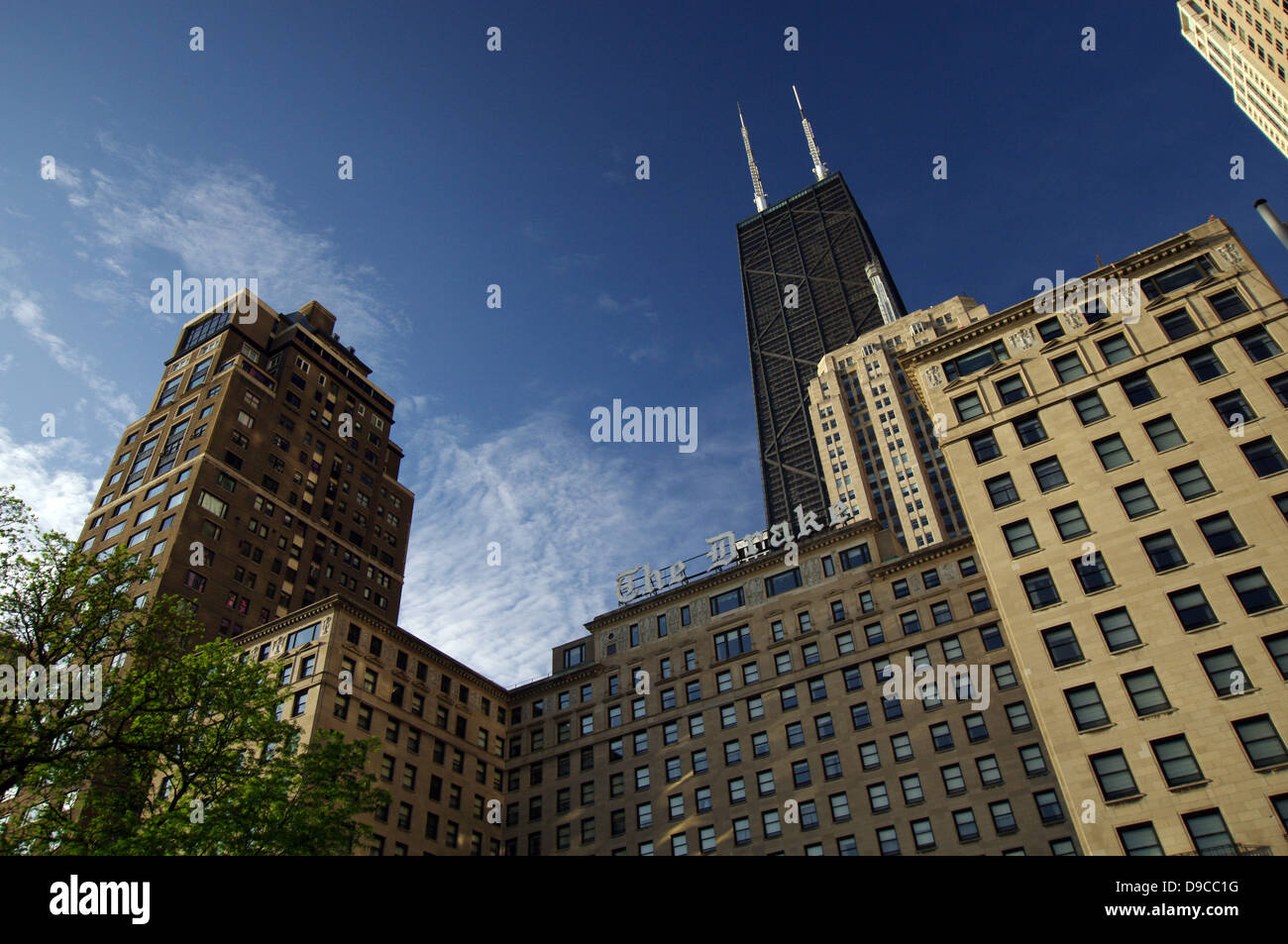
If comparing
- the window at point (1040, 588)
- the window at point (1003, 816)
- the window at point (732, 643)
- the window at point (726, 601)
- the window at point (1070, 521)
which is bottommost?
the window at point (1003, 816)

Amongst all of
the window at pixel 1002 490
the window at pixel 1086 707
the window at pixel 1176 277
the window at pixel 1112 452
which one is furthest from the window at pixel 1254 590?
the window at pixel 1176 277

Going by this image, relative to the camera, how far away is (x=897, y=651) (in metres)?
65.3

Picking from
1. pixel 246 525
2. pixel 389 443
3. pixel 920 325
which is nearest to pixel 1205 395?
pixel 246 525

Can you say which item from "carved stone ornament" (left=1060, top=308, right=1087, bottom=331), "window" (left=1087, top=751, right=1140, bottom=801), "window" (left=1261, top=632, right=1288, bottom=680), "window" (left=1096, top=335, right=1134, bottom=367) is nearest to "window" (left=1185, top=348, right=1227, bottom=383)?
"window" (left=1096, top=335, right=1134, bottom=367)

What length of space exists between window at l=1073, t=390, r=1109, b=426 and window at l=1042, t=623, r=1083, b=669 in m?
12.5

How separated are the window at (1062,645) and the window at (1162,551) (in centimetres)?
511

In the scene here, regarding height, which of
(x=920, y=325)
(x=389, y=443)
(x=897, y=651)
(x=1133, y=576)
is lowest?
A: (x=1133, y=576)

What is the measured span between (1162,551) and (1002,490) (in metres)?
8.85

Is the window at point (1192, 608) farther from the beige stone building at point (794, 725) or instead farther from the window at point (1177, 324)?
the window at point (1177, 324)

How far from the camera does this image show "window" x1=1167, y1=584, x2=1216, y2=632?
128 ft

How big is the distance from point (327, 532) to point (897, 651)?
2783 inches

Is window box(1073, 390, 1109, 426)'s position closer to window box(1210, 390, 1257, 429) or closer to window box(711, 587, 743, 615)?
window box(1210, 390, 1257, 429)

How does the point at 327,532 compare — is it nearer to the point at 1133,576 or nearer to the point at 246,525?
the point at 246,525

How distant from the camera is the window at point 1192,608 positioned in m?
39.0
